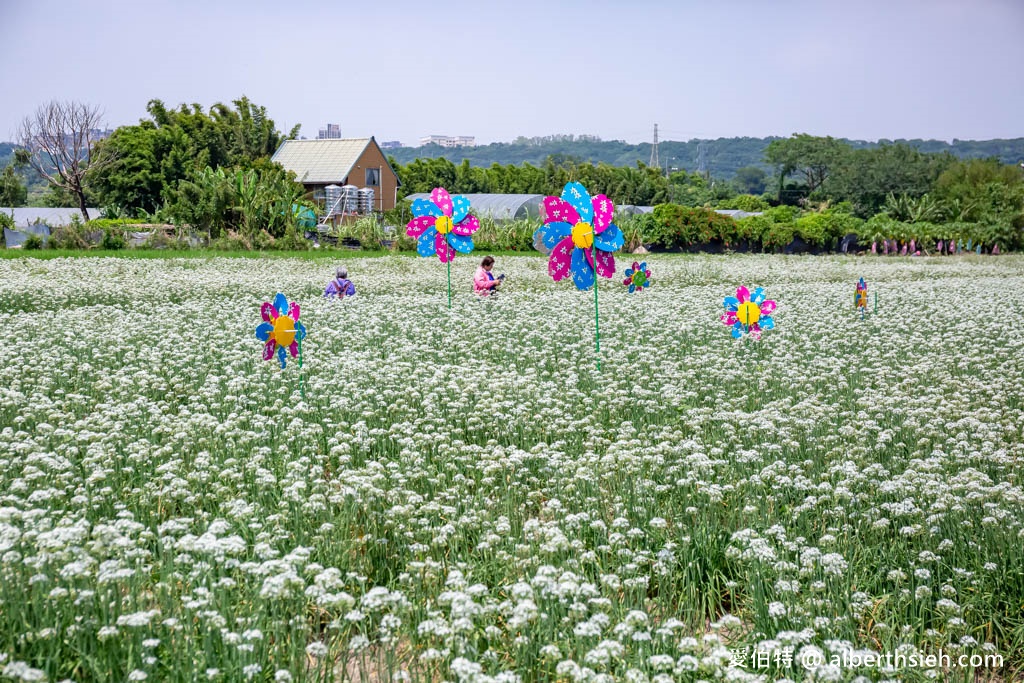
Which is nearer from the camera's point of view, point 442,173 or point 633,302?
point 633,302

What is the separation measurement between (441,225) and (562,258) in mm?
5734

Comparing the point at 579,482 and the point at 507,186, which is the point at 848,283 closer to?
the point at 579,482

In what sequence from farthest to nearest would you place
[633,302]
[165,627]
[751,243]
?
1. [751,243]
2. [633,302]
3. [165,627]

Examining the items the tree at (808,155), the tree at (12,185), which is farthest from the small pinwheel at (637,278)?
the tree at (808,155)

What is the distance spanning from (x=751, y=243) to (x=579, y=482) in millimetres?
36789

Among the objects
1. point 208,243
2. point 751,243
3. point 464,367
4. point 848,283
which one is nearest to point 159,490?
point 464,367

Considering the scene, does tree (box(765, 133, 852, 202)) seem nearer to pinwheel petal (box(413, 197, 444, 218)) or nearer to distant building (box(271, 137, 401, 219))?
distant building (box(271, 137, 401, 219))

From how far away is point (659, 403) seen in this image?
332 inches

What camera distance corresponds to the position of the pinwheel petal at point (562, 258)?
1078 cm

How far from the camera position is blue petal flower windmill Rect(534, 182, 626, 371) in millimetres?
10508

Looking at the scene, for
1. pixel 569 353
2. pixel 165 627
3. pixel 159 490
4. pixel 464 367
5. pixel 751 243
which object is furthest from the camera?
pixel 751 243

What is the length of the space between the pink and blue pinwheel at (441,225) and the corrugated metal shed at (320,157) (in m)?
53.3

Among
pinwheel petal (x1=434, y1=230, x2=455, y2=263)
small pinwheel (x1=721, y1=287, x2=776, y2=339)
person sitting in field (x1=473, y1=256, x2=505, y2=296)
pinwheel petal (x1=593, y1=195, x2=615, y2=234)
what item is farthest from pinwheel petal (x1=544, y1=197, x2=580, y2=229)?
person sitting in field (x1=473, y1=256, x2=505, y2=296)

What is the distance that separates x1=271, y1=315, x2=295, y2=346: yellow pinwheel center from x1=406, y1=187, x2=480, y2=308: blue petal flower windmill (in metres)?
7.28
